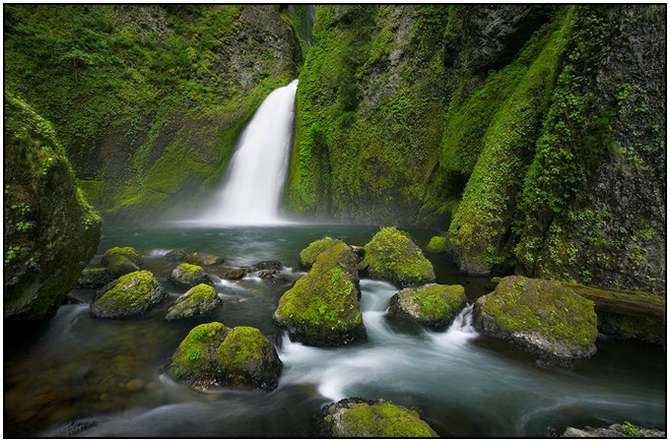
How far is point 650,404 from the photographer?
4.26m

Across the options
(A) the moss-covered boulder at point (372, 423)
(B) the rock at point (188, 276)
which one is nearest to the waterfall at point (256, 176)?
(B) the rock at point (188, 276)

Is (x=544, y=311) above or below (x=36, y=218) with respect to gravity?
below

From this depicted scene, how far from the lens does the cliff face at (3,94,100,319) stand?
4.05m

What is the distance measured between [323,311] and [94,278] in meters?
5.70

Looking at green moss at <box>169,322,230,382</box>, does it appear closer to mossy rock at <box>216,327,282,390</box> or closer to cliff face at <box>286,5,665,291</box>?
mossy rock at <box>216,327,282,390</box>

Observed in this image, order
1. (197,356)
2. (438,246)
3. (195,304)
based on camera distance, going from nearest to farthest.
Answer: (197,356) → (195,304) → (438,246)

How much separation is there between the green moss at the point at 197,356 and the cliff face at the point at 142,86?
51.1 ft

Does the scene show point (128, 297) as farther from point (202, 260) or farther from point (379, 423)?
point (379, 423)

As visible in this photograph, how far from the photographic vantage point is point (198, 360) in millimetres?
4375

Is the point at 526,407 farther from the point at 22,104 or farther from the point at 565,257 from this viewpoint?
the point at 22,104

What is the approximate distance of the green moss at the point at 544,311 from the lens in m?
5.13

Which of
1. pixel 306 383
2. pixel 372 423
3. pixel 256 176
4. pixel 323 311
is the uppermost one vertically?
pixel 256 176

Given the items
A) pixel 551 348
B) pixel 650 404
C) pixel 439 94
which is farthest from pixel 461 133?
pixel 650 404

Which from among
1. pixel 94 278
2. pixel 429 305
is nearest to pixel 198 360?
pixel 429 305
